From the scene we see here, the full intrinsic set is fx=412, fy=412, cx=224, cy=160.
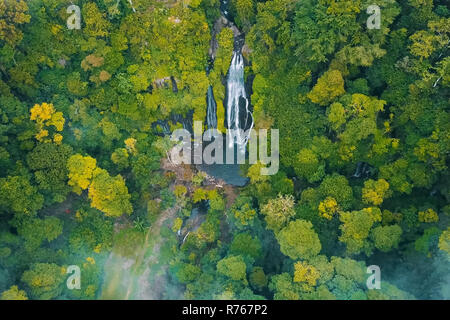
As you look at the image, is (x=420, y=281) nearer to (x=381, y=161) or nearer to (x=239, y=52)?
(x=381, y=161)

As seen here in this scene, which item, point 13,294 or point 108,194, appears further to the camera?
point 108,194

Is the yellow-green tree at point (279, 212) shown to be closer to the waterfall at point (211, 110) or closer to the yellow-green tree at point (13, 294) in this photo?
the waterfall at point (211, 110)

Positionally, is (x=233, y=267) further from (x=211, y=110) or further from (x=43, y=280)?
(x=211, y=110)

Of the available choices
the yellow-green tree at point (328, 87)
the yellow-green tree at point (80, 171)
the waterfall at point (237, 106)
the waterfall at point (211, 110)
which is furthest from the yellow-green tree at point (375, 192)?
the yellow-green tree at point (80, 171)

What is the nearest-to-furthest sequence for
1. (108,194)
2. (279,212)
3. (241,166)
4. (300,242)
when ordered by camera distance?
(300,242) → (279,212) → (108,194) → (241,166)

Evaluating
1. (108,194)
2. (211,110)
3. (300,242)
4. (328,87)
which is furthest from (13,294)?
(328,87)

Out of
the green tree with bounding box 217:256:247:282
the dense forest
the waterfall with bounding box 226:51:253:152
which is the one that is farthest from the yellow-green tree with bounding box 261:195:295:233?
the waterfall with bounding box 226:51:253:152
